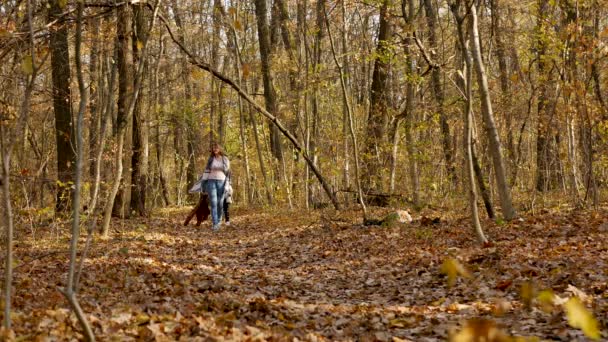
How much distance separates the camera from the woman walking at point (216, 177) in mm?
13156

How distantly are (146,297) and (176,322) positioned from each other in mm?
1429

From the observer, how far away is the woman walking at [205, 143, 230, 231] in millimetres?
13156

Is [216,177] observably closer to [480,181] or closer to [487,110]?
[480,181]

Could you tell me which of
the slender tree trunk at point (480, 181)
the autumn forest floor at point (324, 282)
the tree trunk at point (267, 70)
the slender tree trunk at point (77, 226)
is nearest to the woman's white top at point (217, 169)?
the autumn forest floor at point (324, 282)

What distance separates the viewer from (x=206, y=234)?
42.2 feet

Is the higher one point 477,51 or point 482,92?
point 477,51

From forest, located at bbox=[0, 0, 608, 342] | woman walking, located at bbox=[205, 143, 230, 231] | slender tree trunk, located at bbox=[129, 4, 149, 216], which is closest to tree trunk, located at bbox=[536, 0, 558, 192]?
forest, located at bbox=[0, 0, 608, 342]

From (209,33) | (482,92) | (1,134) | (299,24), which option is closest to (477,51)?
(482,92)

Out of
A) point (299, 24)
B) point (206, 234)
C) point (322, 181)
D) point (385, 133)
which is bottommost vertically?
point (206, 234)

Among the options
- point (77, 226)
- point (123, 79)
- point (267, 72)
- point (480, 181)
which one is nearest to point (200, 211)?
point (123, 79)

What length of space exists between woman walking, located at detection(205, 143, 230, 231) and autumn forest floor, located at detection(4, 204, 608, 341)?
0.98 meters

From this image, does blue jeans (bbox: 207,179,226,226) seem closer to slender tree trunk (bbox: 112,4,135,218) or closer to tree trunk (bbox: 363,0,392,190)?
slender tree trunk (bbox: 112,4,135,218)

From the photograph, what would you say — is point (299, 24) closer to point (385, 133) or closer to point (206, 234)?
point (385, 133)

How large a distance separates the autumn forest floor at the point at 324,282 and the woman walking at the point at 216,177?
98 cm
